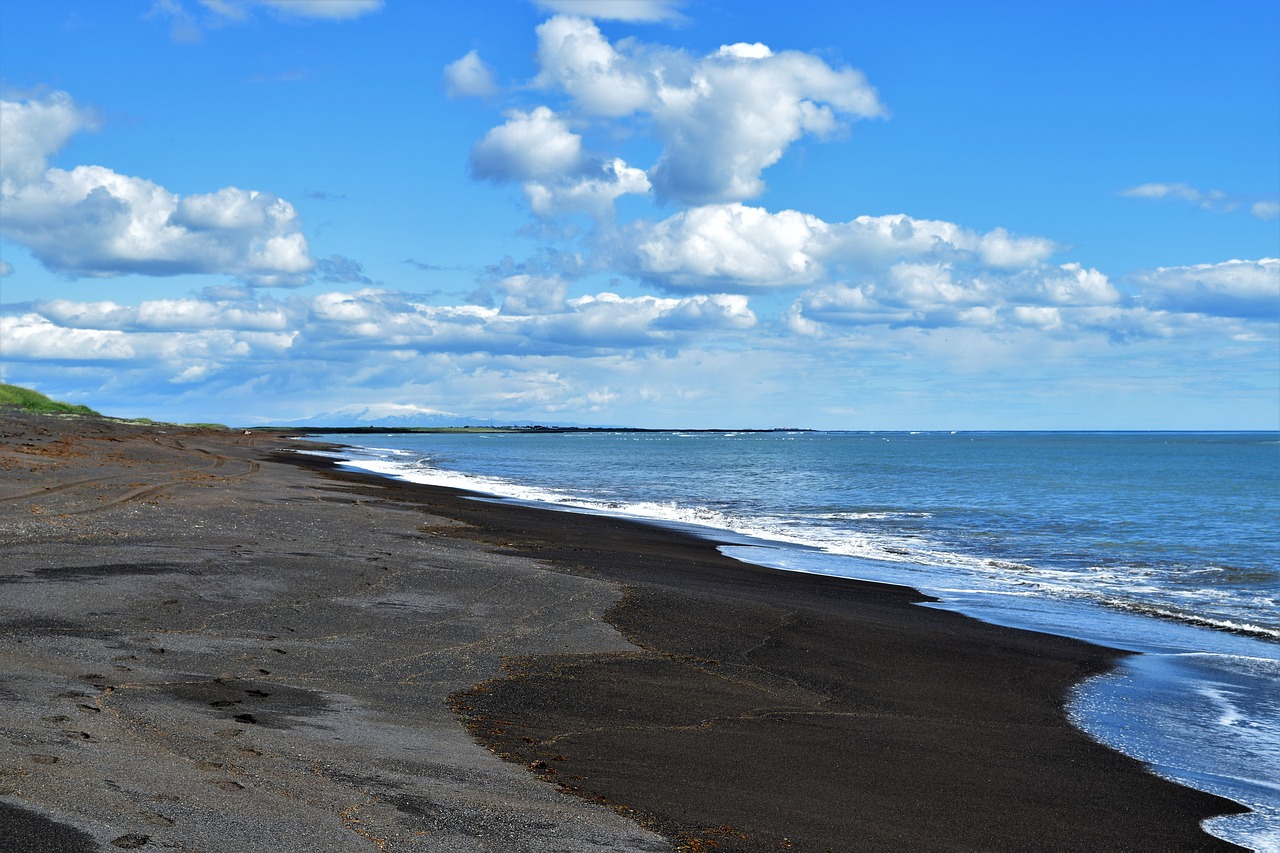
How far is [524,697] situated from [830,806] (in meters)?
3.78

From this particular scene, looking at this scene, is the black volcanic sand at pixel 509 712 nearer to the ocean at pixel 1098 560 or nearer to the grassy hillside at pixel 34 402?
the ocean at pixel 1098 560

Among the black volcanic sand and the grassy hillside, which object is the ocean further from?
the grassy hillside

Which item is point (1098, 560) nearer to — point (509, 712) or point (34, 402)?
point (509, 712)

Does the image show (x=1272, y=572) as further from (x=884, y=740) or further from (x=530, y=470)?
(x=530, y=470)

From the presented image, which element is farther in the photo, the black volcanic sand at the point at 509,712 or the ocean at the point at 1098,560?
the ocean at the point at 1098,560

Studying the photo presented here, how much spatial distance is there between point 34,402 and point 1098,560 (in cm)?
11716

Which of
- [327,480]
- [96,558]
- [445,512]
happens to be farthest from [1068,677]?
[327,480]

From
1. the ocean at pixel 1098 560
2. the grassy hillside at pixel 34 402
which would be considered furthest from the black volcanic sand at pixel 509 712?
the grassy hillside at pixel 34 402

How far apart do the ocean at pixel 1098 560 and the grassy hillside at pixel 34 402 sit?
211 ft

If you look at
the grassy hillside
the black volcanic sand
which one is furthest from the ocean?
the grassy hillside

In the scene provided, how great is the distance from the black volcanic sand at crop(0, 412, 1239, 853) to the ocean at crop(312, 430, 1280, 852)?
859 millimetres

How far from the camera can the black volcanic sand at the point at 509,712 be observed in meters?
7.01

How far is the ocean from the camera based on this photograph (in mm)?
11906

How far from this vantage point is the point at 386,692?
10562 millimetres
